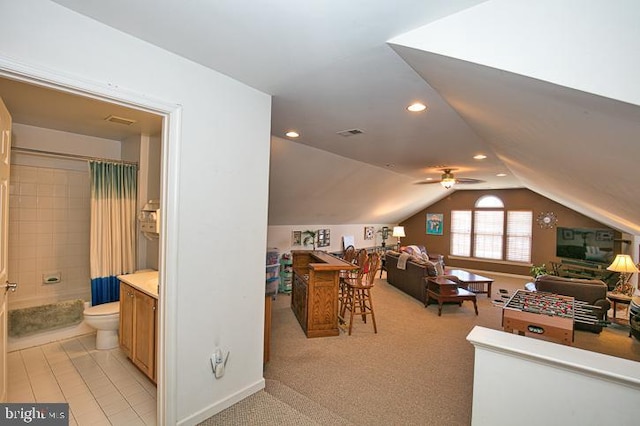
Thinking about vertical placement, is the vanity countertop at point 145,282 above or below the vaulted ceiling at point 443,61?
below

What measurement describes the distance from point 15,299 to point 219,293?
2.78 metres

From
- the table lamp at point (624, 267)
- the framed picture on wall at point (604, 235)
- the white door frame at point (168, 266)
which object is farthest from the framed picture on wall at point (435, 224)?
the white door frame at point (168, 266)

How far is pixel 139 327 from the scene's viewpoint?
106 inches

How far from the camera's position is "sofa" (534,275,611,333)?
14.1ft

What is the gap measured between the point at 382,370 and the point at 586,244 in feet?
23.7

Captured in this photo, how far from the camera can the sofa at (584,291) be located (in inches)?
170

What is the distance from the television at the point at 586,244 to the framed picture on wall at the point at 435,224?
299cm

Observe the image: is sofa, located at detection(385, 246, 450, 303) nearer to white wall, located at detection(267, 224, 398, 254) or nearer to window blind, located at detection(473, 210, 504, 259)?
white wall, located at detection(267, 224, 398, 254)

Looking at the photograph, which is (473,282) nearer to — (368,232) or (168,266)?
(368,232)

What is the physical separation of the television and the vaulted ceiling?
606cm

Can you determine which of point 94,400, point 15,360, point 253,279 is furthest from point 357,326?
point 15,360

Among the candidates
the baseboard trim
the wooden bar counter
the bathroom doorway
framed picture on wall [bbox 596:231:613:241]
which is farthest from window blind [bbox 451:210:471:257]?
the bathroom doorway

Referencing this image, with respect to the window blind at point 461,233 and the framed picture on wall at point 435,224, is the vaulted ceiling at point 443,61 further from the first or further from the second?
the framed picture on wall at point 435,224

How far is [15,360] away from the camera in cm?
294
